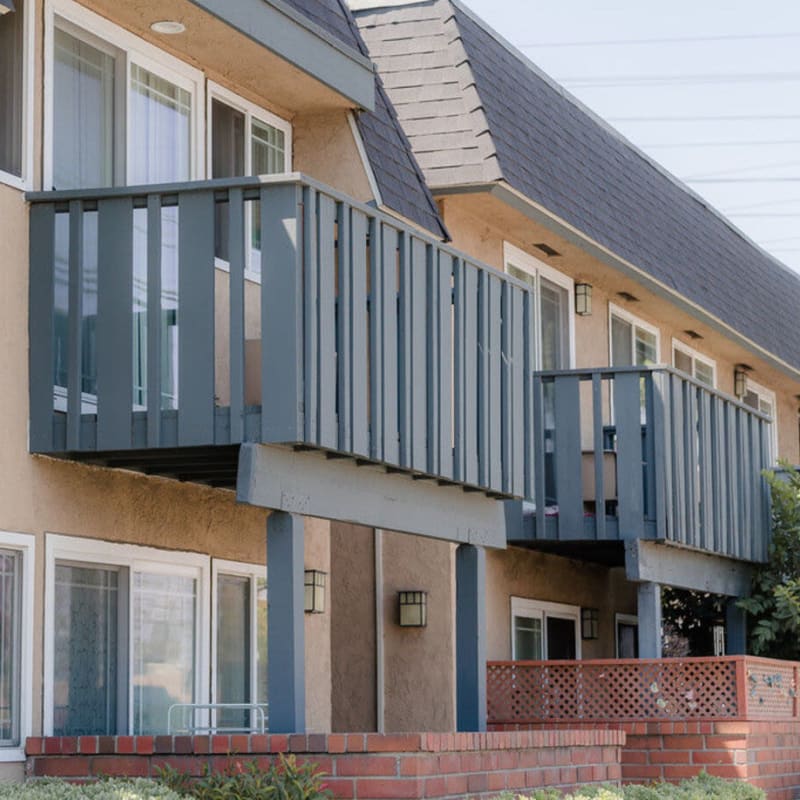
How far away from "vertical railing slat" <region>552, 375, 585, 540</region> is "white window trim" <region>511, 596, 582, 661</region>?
1.37m

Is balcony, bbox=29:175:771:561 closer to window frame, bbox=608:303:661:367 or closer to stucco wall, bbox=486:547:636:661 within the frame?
stucco wall, bbox=486:547:636:661

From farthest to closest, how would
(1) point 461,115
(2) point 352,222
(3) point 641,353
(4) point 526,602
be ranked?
(3) point 641,353, (4) point 526,602, (1) point 461,115, (2) point 352,222

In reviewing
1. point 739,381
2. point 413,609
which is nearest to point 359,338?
point 413,609

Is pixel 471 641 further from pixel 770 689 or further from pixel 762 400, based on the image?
pixel 762 400

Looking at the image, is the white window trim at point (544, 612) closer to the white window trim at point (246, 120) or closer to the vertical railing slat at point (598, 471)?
the vertical railing slat at point (598, 471)

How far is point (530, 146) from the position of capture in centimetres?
1652

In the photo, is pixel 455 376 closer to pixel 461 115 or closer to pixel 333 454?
pixel 333 454

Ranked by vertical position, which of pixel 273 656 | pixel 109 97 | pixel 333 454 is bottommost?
pixel 273 656

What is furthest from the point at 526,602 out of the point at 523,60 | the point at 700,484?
the point at 523,60

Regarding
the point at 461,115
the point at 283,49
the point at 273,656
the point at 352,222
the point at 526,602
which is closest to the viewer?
the point at 273,656

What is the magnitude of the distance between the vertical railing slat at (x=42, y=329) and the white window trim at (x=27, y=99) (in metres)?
0.21

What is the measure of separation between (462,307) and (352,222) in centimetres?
157

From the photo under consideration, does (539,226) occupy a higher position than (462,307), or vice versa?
(539,226)

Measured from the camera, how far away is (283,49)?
11.9 metres
